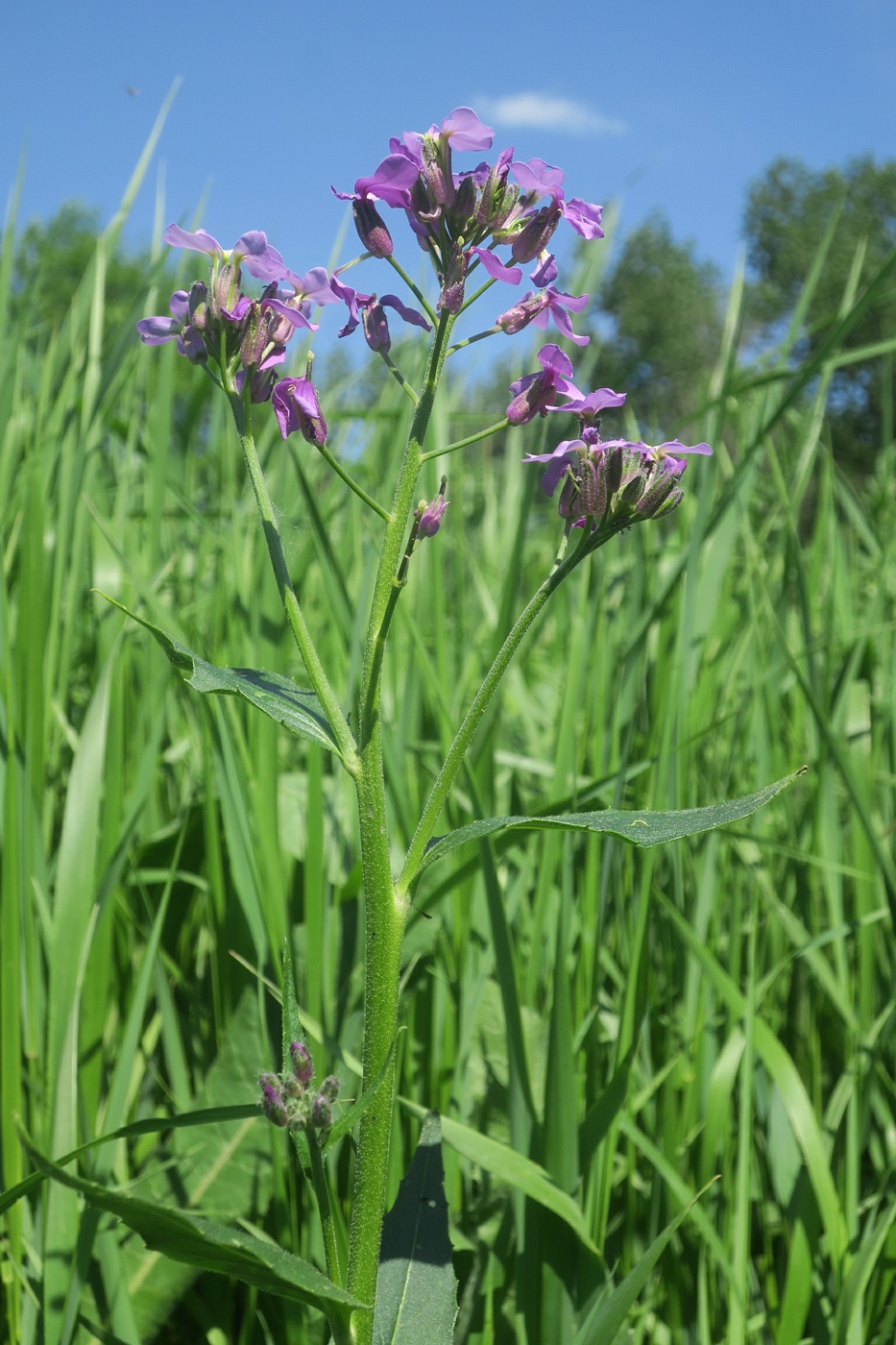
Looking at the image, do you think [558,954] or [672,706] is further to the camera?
[672,706]

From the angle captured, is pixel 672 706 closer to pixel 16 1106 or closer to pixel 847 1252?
pixel 847 1252

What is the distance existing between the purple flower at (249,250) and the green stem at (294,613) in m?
0.08

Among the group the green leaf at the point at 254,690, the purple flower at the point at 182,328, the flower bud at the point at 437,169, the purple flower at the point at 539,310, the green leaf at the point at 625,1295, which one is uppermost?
the flower bud at the point at 437,169

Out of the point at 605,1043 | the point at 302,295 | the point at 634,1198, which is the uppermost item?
the point at 302,295

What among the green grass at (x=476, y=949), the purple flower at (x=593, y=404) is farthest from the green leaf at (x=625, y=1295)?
the purple flower at (x=593, y=404)

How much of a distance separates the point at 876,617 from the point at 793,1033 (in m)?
0.63

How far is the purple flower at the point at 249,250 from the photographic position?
676 mm

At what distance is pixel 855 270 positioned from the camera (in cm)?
161

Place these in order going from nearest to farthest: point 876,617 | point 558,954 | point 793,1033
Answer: point 558,954
point 793,1033
point 876,617

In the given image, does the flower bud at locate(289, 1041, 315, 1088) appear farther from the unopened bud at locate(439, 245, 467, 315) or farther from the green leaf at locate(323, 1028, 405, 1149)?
the unopened bud at locate(439, 245, 467, 315)

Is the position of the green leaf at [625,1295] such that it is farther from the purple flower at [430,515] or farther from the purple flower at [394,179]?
the purple flower at [394,179]

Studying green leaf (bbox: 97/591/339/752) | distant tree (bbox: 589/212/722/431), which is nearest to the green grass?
green leaf (bbox: 97/591/339/752)

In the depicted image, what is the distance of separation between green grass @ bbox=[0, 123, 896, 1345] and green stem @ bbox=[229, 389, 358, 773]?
222 millimetres

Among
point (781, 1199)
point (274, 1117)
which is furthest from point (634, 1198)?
point (274, 1117)
